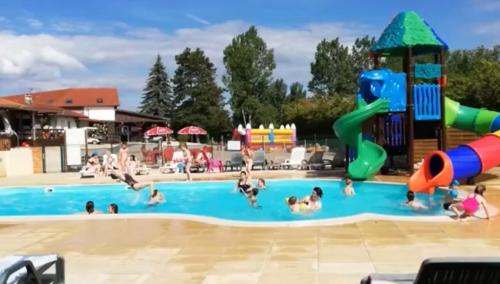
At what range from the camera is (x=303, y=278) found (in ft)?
18.3

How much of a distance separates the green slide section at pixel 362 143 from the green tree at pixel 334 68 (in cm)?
5580

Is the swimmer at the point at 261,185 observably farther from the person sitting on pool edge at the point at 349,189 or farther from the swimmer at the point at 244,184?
the person sitting on pool edge at the point at 349,189

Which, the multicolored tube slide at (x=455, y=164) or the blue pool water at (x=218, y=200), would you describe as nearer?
the multicolored tube slide at (x=455, y=164)

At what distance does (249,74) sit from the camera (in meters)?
63.9

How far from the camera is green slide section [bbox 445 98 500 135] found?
17094 mm

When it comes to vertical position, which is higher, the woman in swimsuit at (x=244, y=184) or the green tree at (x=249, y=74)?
the green tree at (x=249, y=74)

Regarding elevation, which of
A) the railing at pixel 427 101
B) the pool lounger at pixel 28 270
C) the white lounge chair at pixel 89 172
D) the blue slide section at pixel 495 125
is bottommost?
the pool lounger at pixel 28 270

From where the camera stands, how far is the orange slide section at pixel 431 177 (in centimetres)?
1306

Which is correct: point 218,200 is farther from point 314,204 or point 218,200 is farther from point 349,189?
point 314,204

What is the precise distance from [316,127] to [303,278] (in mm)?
46058

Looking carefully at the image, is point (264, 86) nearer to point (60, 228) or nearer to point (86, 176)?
point (86, 176)

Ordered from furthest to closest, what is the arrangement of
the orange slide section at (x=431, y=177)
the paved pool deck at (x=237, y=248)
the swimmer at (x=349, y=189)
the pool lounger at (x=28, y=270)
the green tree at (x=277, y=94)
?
the green tree at (x=277, y=94), the swimmer at (x=349, y=189), the orange slide section at (x=431, y=177), the paved pool deck at (x=237, y=248), the pool lounger at (x=28, y=270)

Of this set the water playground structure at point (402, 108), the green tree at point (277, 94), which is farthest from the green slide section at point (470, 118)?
the green tree at point (277, 94)

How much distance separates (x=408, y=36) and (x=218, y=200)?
24.8ft
